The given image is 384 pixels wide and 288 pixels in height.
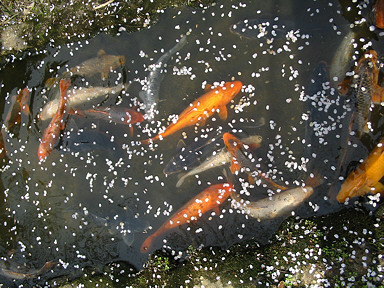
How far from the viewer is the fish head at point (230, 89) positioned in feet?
18.9

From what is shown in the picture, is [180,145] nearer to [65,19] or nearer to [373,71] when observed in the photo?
[65,19]

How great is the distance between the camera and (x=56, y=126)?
630cm

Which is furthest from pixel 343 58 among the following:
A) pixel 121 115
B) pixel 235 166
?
pixel 121 115

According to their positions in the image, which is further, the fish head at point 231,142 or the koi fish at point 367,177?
the fish head at point 231,142

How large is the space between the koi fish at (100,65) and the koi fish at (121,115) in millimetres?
674

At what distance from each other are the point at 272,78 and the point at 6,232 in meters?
6.35

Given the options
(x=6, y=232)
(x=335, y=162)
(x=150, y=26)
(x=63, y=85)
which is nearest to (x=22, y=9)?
(x=63, y=85)

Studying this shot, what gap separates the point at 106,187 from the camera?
245 inches

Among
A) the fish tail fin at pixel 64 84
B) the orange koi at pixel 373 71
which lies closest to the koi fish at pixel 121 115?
the fish tail fin at pixel 64 84

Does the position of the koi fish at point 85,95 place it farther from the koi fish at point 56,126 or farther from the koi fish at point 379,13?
the koi fish at point 379,13

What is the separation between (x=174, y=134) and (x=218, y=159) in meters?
0.97

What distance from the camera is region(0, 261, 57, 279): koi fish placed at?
6.43 m

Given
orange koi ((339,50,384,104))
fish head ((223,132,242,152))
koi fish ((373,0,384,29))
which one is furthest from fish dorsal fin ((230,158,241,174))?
koi fish ((373,0,384,29))

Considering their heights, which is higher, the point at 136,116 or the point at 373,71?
the point at 136,116
